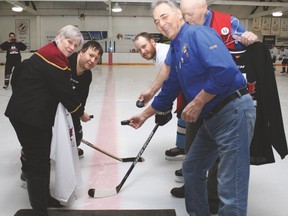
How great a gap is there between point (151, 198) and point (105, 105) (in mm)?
3393

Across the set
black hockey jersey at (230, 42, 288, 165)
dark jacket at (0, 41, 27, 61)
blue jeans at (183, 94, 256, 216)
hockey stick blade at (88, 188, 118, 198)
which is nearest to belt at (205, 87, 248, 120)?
blue jeans at (183, 94, 256, 216)

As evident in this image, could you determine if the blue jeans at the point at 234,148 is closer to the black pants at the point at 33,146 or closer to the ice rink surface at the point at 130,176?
the ice rink surface at the point at 130,176

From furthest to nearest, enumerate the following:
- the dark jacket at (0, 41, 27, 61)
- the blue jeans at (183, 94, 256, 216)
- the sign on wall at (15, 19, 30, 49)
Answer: the sign on wall at (15, 19, 30, 49)
the dark jacket at (0, 41, 27, 61)
the blue jeans at (183, 94, 256, 216)

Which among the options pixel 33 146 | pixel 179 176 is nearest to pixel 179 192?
pixel 179 176

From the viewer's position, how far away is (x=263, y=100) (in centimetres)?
175

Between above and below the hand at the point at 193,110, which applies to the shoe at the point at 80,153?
below

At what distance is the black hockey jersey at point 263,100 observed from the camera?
1.73 meters

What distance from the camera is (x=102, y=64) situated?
16.5 m

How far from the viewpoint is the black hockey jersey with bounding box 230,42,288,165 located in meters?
1.73

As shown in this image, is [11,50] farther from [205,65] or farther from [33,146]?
[205,65]

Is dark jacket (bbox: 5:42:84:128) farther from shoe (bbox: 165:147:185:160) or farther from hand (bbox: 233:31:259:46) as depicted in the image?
shoe (bbox: 165:147:185:160)

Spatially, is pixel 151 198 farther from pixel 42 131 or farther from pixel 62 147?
pixel 42 131

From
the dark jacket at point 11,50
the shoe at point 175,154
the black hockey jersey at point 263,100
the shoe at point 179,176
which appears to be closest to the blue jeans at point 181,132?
the shoe at point 175,154

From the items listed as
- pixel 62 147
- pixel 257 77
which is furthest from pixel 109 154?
pixel 257 77
